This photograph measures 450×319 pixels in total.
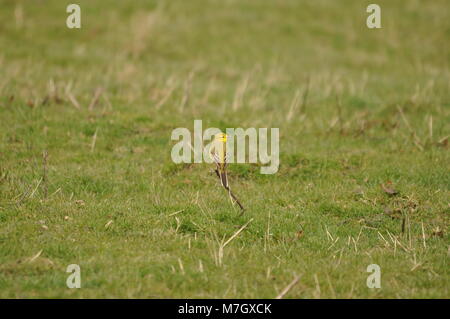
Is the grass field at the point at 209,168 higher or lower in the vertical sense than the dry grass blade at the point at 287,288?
higher

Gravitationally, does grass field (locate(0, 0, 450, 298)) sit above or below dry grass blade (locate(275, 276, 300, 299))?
above

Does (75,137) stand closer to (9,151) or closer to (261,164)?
(9,151)

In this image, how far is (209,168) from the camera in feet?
26.0

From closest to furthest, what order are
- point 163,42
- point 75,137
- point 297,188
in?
point 297,188 → point 75,137 → point 163,42

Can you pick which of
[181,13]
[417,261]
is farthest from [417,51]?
[417,261]

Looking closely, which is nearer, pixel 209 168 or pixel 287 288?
pixel 287 288

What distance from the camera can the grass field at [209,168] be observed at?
555 cm

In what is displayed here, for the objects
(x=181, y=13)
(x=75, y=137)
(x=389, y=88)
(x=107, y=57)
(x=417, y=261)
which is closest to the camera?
(x=417, y=261)

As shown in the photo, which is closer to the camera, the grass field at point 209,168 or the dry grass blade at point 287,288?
the dry grass blade at point 287,288

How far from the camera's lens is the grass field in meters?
5.55

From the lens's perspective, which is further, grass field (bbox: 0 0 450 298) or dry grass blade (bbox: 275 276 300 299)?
grass field (bbox: 0 0 450 298)

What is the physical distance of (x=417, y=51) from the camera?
16188 mm
